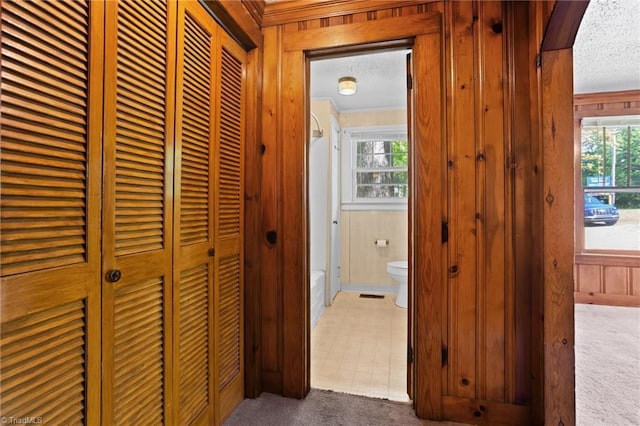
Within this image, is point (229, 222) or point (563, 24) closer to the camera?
point (563, 24)

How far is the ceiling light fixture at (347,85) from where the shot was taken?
2.97 metres

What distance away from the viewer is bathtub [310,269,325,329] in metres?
2.97

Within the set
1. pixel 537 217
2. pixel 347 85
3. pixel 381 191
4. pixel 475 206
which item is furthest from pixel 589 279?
pixel 347 85

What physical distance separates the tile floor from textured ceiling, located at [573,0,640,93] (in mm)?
2668

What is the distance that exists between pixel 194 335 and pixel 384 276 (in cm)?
301

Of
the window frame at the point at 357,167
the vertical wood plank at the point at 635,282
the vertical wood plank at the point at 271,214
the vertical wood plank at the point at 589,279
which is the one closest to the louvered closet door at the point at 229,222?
the vertical wood plank at the point at 271,214

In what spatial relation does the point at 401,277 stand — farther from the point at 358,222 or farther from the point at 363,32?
Result: the point at 363,32

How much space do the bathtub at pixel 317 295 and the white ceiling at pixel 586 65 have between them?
1961 millimetres

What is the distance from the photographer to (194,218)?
4.57 feet

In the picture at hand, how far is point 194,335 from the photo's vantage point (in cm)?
139

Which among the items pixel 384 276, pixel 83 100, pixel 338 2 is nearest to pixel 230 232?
pixel 83 100

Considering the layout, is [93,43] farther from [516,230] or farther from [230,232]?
[516,230]

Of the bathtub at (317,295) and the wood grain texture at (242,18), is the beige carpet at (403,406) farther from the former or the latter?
the wood grain texture at (242,18)

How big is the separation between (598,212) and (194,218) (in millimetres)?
4278
